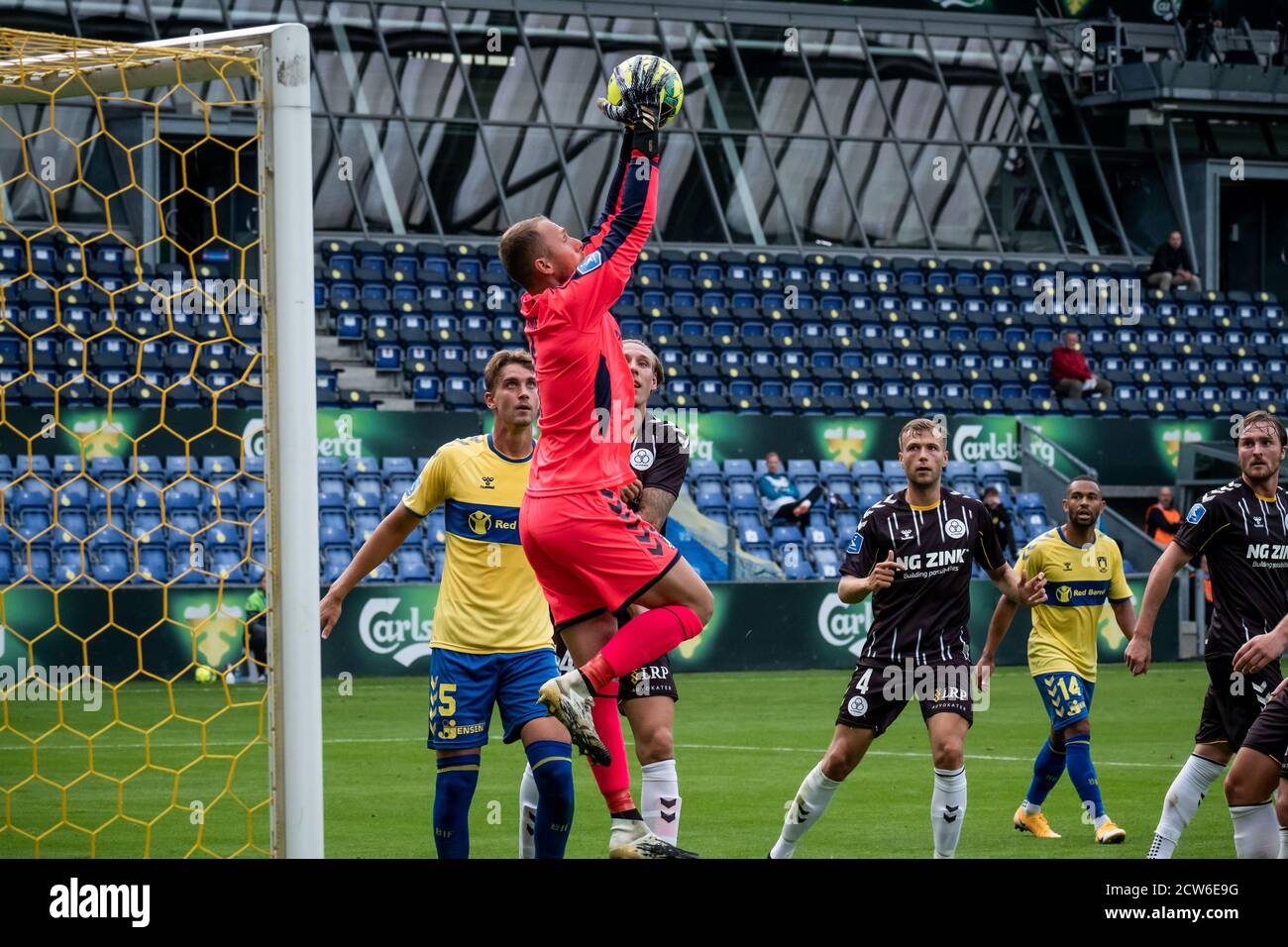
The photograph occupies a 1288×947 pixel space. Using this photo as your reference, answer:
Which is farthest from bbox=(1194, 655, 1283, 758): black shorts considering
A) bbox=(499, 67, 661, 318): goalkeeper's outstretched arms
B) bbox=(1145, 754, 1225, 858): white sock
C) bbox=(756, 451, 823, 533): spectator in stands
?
bbox=(756, 451, 823, 533): spectator in stands

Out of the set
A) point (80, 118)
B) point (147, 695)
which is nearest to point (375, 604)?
Result: point (147, 695)

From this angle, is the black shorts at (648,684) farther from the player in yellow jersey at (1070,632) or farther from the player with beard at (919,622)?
the player in yellow jersey at (1070,632)

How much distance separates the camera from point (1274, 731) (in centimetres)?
754

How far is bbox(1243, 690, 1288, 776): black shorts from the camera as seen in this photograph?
752 cm

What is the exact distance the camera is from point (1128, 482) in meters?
25.8

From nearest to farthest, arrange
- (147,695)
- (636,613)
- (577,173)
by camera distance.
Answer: (636,613) → (147,695) → (577,173)

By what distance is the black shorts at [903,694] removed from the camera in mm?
8484

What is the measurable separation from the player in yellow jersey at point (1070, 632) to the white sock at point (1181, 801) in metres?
1.85

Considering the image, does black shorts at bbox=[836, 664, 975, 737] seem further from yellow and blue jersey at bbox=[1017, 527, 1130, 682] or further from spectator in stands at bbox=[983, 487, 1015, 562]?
spectator in stands at bbox=[983, 487, 1015, 562]

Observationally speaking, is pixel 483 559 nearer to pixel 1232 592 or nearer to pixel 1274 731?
pixel 1274 731

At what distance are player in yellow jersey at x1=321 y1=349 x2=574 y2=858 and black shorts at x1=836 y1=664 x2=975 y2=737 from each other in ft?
5.39

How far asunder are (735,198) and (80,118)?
1053cm
